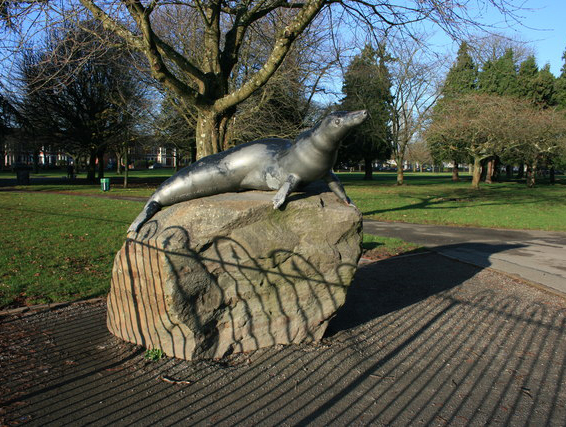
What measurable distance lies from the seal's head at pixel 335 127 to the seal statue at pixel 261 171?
11 millimetres

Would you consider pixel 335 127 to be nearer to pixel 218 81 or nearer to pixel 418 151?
pixel 218 81

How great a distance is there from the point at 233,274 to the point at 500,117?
83.7 ft

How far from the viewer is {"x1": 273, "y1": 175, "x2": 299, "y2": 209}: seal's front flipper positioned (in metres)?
4.55

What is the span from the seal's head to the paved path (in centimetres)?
536

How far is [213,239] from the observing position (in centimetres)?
439

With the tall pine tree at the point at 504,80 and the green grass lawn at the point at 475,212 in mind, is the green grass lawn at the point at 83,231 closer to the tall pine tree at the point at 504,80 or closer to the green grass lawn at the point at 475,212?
the green grass lawn at the point at 475,212

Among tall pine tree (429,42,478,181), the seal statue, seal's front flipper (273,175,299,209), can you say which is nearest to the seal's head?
the seal statue

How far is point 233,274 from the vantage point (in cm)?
451

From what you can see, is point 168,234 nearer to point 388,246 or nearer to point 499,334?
point 499,334

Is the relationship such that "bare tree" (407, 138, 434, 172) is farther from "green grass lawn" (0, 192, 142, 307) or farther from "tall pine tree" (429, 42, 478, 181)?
"green grass lawn" (0, 192, 142, 307)

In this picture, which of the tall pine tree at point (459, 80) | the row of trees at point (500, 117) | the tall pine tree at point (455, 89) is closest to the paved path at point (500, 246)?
the row of trees at point (500, 117)

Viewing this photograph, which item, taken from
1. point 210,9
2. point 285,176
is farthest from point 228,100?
point 285,176

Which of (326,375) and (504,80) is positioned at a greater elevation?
(504,80)

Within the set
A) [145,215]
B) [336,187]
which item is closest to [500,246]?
[336,187]
